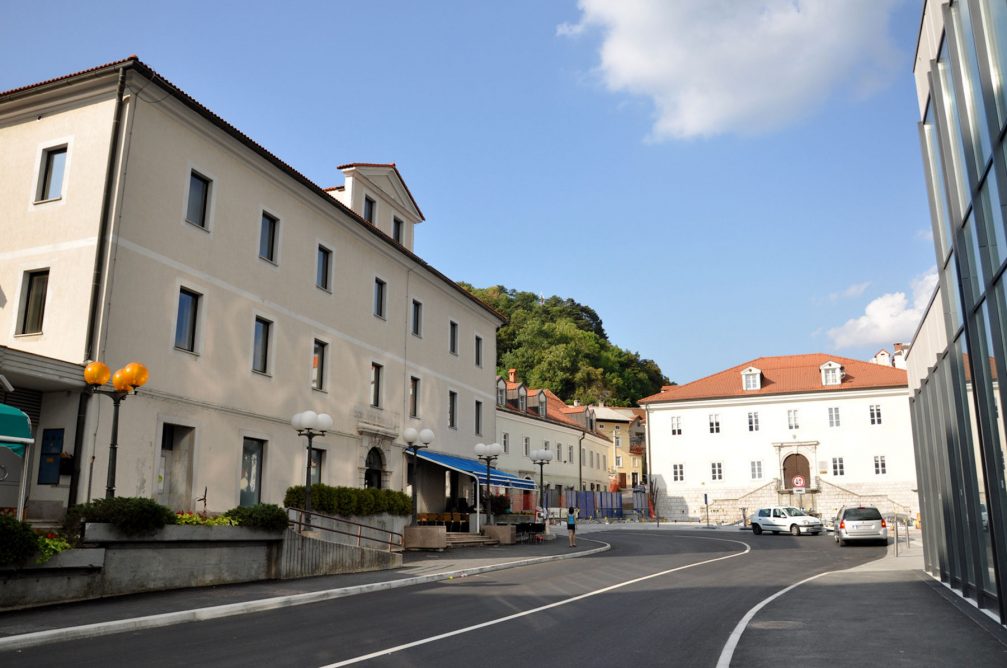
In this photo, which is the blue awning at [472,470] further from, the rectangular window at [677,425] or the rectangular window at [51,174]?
the rectangular window at [677,425]

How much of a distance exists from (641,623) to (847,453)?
56.3 metres

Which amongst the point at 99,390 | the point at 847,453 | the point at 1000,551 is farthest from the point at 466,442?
the point at 847,453

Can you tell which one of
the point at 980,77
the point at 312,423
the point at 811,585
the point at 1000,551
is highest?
the point at 980,77

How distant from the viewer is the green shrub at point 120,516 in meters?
13.8

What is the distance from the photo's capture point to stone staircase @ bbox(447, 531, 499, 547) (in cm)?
2872

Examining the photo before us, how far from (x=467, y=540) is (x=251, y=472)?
31.4ft

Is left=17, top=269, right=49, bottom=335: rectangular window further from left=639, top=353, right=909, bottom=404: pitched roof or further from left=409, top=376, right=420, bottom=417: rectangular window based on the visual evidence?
left=639, top=353, right=909, bottom=404: pitched roof

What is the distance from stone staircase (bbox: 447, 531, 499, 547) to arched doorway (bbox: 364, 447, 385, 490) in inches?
132

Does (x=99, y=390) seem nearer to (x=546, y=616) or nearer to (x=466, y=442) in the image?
(x=546, y=616)

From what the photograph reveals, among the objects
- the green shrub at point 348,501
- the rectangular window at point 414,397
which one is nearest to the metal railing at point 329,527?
the green shrub at point 348,501

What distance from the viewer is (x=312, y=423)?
20.5 meters

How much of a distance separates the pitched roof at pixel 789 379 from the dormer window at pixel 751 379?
1.60ft

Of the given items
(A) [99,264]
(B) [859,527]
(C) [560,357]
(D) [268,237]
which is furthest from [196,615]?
(C) [560,357]

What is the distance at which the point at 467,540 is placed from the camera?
2961 centimetres
